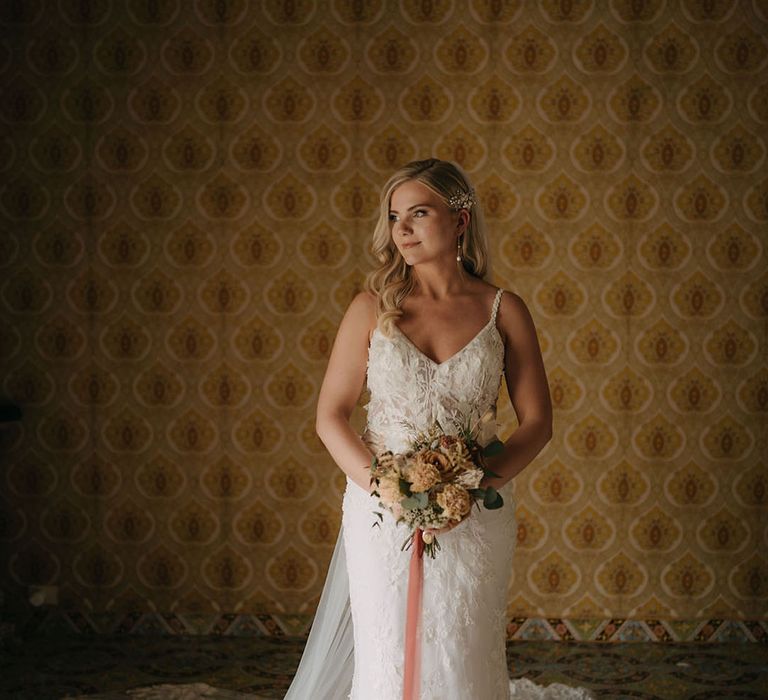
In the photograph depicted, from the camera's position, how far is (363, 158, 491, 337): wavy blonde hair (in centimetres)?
Result: 296

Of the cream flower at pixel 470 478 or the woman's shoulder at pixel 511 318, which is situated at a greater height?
the woman's shoulder at pixel 511 318

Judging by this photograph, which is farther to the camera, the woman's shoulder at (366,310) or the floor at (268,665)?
the floor at (268,665)

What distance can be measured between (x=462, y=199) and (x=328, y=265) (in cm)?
206

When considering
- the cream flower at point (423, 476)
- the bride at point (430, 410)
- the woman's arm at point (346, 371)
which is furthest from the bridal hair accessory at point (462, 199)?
the cream flower at point (423, 476)

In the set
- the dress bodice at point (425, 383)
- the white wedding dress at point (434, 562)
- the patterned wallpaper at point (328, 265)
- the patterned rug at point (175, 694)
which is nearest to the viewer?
the white wedding dress at point (434, 562)

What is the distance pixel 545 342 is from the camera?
496cm

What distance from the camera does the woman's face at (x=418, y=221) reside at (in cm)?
294

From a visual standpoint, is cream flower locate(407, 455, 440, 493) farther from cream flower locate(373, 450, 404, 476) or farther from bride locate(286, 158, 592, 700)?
bride locate(286, 158, 592, 700)

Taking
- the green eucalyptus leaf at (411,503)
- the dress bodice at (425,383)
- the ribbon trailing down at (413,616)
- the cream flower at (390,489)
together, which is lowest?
the ribbon trailing down at (413,616)

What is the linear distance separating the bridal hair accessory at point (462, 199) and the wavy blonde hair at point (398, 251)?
1cm

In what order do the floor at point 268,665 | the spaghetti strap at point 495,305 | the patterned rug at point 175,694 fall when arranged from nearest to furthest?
the spaghetti strap at point 495,305 → the patterned rug at point 175,694 → the floor at point 268,665

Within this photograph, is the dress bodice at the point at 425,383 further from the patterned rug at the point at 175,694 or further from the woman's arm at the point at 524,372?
the patterned rug at the point at 175,694

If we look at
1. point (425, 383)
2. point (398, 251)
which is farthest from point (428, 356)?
point (398, 251)

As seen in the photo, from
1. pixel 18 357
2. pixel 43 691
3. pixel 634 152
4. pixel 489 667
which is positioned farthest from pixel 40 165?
pixel 489 667
